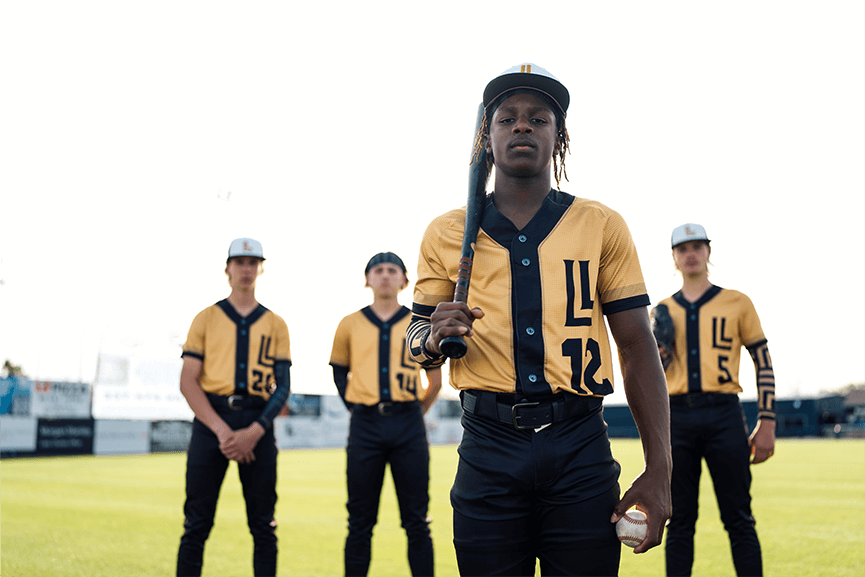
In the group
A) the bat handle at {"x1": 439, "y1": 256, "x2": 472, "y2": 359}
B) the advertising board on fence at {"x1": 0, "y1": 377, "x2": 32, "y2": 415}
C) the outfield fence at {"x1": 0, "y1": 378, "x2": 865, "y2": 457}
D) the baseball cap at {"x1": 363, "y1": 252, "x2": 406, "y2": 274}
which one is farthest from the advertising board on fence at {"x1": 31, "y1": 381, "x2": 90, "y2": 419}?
the bat handle at {"x1": 439, "y1": 256, "x2": 472, "y2": 359}

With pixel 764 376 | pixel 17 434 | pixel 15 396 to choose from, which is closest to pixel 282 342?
pixel 764 376


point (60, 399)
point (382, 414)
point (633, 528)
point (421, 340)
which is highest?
point (421, 340)

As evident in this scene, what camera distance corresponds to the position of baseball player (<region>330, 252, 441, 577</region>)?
5.20 m

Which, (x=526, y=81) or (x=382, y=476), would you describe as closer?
(x=526, y=81)

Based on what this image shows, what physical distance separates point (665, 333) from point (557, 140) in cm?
314

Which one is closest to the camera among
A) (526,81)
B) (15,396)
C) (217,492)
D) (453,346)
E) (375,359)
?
(453,346)

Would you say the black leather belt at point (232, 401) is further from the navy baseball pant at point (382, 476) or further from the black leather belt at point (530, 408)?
the black leather belt at point (530, 408)

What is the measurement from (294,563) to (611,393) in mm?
5412

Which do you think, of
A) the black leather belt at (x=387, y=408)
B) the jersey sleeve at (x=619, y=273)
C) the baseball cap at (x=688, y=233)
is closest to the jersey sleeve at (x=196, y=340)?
the black leather belt at (x=387, y=408)

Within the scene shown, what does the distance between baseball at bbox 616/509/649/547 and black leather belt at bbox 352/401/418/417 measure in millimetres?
3490

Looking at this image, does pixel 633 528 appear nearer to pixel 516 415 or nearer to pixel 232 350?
pixel 516 415

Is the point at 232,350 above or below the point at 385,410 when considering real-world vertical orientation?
above

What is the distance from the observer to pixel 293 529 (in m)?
8.78

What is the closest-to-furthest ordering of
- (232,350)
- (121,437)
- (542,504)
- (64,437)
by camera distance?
(542,504), (232,350), (64,437), (121,437)
